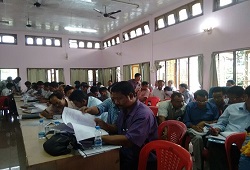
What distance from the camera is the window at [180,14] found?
6.27 meters

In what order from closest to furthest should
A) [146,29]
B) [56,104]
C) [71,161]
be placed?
1. [71,161]
2. [56,104]
3. [146,29]

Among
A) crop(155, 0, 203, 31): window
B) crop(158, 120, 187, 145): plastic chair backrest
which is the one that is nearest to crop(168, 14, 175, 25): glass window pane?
crop(155, 0, 203, 31): window

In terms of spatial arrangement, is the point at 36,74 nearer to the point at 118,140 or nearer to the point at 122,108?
the point at 122,108

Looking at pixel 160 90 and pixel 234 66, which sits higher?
pixel 234 66

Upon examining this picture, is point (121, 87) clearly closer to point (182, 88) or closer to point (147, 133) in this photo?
point (147, 133)

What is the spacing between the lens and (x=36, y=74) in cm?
1087

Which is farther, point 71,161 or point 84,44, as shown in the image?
point 84,44

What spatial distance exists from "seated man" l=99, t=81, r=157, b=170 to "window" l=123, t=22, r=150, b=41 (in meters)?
7.46

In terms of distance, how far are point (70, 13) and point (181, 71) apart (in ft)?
16.2

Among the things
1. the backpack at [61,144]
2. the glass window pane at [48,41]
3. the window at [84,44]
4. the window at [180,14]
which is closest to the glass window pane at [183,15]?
the window at [180,14]

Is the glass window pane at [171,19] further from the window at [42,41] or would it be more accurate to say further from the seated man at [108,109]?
the window at [42,41]

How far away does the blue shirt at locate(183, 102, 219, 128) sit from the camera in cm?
293

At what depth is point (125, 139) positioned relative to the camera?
4.76 feet

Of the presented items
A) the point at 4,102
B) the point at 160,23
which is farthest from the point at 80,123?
the point at 160,23
